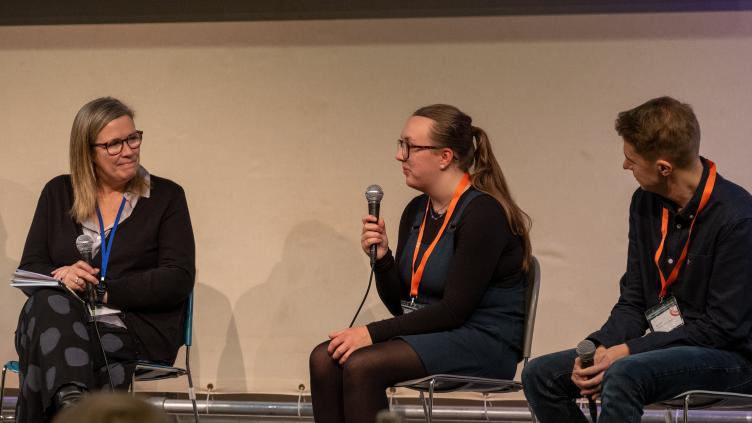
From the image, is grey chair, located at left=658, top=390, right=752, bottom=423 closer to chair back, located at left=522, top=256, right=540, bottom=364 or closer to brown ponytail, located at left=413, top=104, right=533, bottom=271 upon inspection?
chair back, located at left=522, top=256, right=540, bottom=364

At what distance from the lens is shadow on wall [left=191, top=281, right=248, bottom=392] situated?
450cm

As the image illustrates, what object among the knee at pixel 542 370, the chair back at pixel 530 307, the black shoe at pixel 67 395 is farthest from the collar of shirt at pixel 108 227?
the knee at pixel 542 370

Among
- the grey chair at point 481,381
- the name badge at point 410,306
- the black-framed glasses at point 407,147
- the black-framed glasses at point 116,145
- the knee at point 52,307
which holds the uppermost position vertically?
the black-framed glasses at point 116,145

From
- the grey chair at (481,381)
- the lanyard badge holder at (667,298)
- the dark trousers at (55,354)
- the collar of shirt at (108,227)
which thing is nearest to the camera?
the lanyard badge holder at (667,298)

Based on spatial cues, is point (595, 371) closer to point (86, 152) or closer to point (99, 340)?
point (99, 340)

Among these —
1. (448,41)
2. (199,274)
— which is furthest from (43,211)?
(448,41)

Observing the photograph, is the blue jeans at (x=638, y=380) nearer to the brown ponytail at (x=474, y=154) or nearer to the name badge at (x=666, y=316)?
the name badge at (x=666, y=316)

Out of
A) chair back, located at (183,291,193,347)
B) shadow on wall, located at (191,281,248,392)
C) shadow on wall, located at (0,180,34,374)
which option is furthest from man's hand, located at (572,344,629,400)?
shadow on wall, located at (0,180,34,374)

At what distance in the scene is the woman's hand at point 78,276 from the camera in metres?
3.16

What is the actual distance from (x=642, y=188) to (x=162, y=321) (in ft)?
5.85

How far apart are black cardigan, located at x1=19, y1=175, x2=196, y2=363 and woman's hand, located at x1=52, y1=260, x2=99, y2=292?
0.14m

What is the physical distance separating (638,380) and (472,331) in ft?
2.17

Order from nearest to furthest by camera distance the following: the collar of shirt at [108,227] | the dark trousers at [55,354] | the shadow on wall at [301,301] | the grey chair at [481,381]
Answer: the grey chair at [481,381] → the dark trousers at [55,354] → the collar of shirt at [108,227] → the shadow on wall at [301,301]

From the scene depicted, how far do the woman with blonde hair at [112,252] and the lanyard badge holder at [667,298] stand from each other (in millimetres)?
1696
